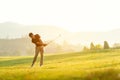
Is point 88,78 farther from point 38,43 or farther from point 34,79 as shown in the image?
point 38,43

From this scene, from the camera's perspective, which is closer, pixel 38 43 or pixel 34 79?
pixel 34 79

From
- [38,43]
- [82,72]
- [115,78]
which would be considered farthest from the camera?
[38,43]

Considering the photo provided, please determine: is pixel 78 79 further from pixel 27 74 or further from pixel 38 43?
pixel 38 43

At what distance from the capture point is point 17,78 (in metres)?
27.7

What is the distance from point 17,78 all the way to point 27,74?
3.19ft

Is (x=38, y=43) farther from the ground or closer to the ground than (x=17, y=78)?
farther from the ground

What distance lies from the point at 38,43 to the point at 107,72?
10634 mm

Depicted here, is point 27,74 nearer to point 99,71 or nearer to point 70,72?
point 70,72

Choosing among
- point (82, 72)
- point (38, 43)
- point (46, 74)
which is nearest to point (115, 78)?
point (82, 72)

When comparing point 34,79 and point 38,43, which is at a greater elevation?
point 38,43

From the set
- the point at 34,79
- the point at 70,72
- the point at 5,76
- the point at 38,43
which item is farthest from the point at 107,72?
the point at 38,43

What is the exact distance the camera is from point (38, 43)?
36000 mm

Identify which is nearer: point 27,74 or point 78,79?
point 78,79

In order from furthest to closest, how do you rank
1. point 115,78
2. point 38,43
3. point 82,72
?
point 38,43 → point 82,72 → point 115,78
